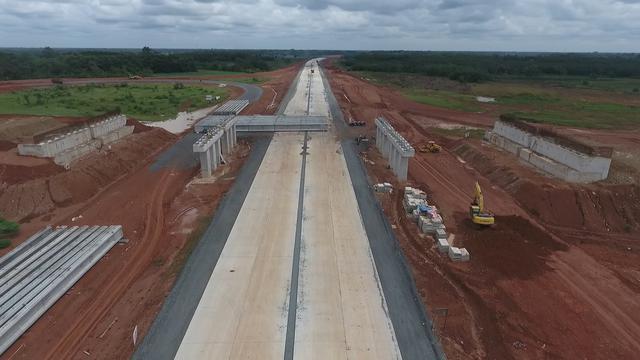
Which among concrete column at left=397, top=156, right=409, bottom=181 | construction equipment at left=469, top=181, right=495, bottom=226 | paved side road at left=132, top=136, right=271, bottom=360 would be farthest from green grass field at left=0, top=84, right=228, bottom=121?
construction equipment at left=469, top=181, right=495, bottom=226

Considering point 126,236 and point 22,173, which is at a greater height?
point 22,173

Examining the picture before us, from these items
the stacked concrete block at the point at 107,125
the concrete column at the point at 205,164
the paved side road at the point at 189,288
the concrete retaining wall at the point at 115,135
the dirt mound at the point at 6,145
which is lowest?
the paved side road at the point at 189,288

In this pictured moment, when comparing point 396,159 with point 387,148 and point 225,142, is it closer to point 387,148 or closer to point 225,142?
point 387,148

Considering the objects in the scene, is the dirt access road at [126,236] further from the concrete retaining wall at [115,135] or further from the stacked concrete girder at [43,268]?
the concrete retaining wall at [115,135]

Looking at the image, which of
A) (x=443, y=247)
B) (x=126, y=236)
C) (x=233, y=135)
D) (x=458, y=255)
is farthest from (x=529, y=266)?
(x=233, y=135)

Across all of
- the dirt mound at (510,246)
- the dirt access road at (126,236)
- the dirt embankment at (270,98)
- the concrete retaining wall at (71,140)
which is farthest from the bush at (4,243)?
the dirt embankment at (270,98)

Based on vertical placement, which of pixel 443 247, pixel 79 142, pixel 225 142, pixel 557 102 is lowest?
pixel 443 247
